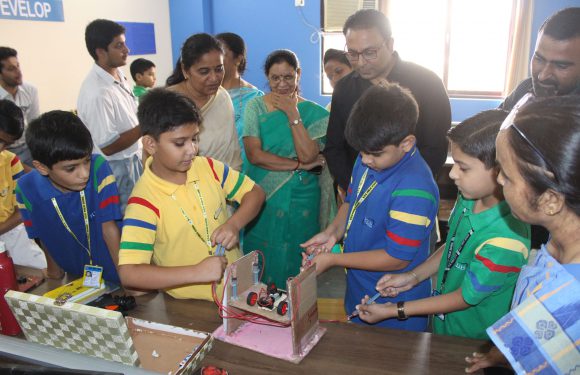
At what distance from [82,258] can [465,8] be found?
226 inches

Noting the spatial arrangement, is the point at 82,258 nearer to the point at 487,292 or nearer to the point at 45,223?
the point at 45,223

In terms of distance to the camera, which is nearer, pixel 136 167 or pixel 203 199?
pixel 203 199

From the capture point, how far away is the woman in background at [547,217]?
0.81 meters

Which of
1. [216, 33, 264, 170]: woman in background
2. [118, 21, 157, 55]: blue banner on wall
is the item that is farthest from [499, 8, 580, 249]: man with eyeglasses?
[118, 21, 157, 55]: blue banner on wall

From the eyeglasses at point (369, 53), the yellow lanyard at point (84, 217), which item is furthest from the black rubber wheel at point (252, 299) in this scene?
the eyeglasses at point (369, 53)

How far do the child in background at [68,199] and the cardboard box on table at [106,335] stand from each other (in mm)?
574

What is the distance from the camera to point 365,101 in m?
1.51

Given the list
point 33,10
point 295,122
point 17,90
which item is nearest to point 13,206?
point 295,122

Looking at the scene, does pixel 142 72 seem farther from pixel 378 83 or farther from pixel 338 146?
pixel 378 83

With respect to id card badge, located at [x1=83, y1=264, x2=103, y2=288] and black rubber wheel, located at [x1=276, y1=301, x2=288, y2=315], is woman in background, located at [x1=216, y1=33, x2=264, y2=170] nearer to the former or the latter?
id card badge, located at [x1=83, y1=264, x2=103, y2=288]

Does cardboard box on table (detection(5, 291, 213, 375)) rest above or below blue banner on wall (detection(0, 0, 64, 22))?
below

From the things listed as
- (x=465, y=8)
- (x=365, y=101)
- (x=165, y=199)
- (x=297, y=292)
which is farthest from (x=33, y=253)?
(x=465, y=8)

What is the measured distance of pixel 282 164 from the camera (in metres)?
2.56

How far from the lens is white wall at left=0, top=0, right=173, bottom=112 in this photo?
4.33m
